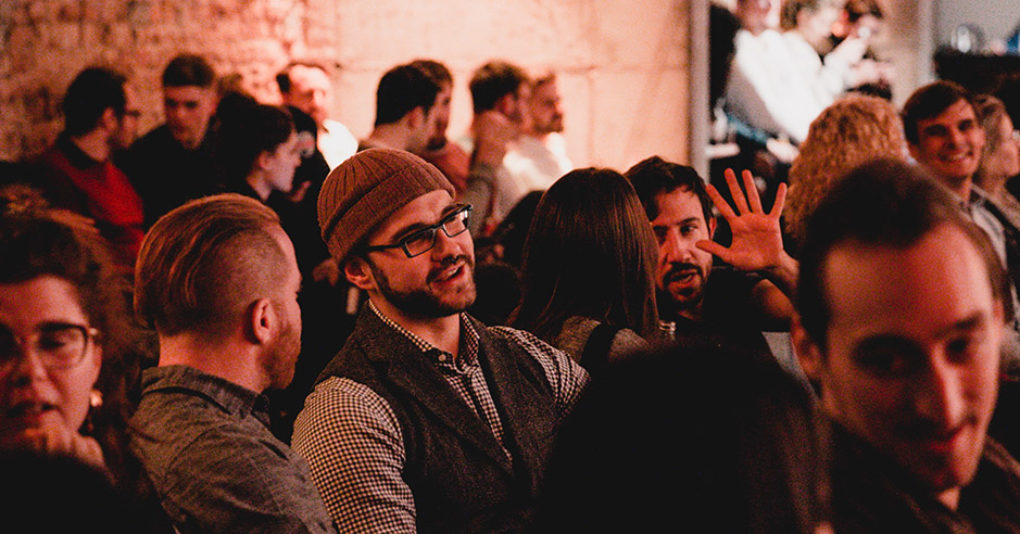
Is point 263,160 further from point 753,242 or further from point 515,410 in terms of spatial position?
point 515,410

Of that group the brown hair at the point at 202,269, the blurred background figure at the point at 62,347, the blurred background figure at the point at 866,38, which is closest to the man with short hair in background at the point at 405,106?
the brown hair at the point at 202,269

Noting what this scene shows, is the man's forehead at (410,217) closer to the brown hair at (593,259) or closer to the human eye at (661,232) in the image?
→ the brown hair at (593,259)

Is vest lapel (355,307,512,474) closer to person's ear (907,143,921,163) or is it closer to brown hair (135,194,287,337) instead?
brown hair (135,194,287,337)

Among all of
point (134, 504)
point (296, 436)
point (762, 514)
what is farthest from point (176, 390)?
point (762, 514)

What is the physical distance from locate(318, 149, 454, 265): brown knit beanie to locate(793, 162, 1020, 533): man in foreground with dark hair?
135cm

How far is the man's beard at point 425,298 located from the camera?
8.17ft

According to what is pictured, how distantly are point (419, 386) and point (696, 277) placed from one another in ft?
4.07

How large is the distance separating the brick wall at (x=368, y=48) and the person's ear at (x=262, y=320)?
3528 millimetres

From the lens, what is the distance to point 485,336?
2539 mm

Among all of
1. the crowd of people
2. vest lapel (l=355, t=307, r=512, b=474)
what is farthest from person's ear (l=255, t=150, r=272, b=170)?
vest lapel (l=355, t=307, r=512, b=474)

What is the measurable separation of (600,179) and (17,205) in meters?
1.56

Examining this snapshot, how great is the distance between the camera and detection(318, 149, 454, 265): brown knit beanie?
2514mm

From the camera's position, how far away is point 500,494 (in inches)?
90.9

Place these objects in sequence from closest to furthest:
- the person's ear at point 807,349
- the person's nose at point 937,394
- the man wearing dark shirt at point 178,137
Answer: the person's nose at point 937,394 < the person's ear at point 807,349 < the man wearing dark shirt at point 178,137
